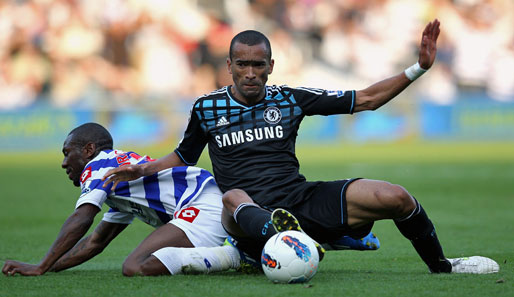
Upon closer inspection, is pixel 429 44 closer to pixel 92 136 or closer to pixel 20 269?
pixel 92 136

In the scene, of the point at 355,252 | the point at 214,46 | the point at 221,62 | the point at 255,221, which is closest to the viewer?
the point at 255,221

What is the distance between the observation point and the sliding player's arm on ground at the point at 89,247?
224 inches

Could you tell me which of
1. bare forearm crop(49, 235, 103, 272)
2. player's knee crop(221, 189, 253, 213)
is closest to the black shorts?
player's knee crop(221, 189, 253, 213)

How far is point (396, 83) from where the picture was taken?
5102mm

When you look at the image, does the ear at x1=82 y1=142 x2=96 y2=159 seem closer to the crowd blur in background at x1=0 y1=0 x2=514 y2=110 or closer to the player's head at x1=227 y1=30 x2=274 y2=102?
the player's head at x1=227 y1=30 x2=274 y2=102

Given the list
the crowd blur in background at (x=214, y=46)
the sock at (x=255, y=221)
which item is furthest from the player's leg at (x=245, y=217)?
the crowd blur in background at (x=214, y=46)

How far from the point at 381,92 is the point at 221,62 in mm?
18810

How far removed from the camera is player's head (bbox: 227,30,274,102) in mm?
5262

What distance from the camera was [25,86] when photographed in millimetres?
23109

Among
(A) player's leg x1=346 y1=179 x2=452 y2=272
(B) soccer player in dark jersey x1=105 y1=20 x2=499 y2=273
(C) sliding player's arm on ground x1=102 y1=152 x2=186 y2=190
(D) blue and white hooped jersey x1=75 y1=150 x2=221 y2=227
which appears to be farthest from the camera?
(D) blue and white hooped jersey x1=75 y1=150 x2=221 y2=227

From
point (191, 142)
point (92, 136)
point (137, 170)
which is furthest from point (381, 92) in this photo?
point (92, 136)

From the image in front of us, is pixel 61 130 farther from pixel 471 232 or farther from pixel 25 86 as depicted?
pixel 471 232

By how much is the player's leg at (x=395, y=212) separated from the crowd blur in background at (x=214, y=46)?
58.9 ft

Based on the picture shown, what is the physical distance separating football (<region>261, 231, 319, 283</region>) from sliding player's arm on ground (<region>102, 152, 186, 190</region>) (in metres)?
1.24
